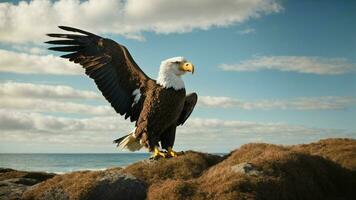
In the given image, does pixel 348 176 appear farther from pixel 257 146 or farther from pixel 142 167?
pixel 142 167

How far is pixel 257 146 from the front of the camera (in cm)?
1409

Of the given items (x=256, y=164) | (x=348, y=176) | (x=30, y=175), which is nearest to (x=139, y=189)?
(x=256, y=164)

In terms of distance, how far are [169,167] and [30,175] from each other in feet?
35.1

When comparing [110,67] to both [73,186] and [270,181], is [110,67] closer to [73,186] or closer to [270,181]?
[73,186]

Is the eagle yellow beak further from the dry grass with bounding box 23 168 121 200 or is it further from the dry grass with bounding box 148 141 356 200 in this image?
the dry grass with bounding box 23 168 121 200

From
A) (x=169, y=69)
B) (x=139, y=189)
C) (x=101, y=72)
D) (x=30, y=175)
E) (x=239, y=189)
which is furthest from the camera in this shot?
(x=30, y=175)

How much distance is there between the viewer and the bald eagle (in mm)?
11320

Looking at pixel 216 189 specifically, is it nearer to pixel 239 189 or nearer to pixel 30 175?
pixel 239 189

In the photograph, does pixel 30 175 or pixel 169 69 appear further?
pixel 30 175

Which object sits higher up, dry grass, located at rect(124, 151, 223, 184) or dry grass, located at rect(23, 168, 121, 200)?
dry grass, located at rect(124, 151, 223, 184)

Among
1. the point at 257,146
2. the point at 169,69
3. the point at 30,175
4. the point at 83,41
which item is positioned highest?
the point at 83,41

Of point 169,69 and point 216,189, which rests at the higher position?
point 169,69

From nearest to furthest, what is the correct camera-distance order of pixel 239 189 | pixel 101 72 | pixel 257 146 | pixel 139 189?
pixel 239 189, pixel 139 189, pixel 101 72, pixel 257 146

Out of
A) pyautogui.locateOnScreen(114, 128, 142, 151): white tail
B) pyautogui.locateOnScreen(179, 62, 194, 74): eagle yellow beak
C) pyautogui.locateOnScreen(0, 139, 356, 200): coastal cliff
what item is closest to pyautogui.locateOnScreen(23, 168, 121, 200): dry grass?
pyautogui.locateOnScreen(0, 139, 356, 200): coastal cliff
